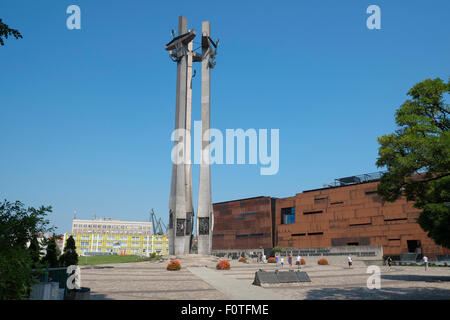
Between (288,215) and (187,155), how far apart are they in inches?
1502

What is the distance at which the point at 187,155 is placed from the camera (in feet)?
164

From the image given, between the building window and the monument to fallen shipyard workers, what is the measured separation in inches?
1389

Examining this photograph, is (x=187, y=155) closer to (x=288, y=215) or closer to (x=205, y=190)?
(x=205, y=190)

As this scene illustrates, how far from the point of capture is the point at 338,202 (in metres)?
68.1

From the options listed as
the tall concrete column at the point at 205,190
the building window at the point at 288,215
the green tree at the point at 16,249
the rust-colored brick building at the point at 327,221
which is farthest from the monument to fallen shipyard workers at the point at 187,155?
the green tree at the point at 16,249

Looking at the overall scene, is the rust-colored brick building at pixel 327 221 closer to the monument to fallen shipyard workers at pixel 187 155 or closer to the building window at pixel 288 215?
the building window at pixel 288 215

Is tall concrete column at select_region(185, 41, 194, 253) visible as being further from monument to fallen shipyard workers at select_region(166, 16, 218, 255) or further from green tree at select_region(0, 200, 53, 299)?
green tree at select_region(0, 200, 53, 299)

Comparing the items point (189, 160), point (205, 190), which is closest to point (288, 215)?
point (189, 160)

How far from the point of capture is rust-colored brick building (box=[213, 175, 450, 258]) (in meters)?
58.2

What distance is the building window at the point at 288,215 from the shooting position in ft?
260

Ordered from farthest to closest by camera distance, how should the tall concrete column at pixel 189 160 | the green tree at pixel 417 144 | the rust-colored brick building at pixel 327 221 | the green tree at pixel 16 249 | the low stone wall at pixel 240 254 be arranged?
the low stone wall at pixel 240 254, the rust-colored brick building at pixel 327 221, the tall concrete column at pixel 189 160, the green tree at pixel 417 144, the green tree at pixel 16 249
